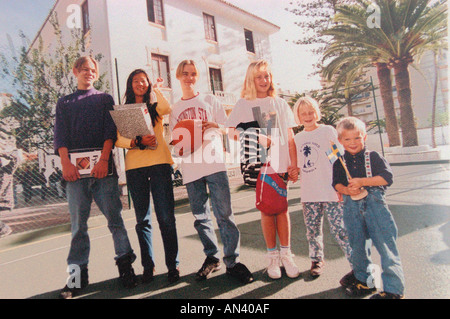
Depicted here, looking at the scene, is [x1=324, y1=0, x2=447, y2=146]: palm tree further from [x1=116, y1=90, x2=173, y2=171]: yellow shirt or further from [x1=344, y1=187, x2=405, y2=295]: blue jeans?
[x1=116, y1=90, x2=173, y2=171]: yellow shirt

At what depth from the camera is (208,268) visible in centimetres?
206

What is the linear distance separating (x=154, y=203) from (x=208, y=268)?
2.27 feet

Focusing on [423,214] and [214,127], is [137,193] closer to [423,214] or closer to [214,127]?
[214,127]

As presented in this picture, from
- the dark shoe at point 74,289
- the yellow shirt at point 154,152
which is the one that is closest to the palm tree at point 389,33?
the yellow shirt at point 154,152

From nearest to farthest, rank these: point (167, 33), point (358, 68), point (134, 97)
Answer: point (134, 97) < point (358, 68) < point (167, 33)

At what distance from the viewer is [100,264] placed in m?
2.71

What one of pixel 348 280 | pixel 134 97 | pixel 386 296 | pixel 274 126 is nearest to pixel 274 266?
pixel 348 280

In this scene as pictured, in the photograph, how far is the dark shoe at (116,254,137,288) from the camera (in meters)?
2.01

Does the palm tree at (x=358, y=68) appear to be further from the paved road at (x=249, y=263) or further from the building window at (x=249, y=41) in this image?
the building window at (x=249, y=41)

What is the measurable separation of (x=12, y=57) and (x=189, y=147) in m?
4.95

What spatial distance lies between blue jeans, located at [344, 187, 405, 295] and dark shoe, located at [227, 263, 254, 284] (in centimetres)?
72

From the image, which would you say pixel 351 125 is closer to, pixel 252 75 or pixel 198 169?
pixel 252 75

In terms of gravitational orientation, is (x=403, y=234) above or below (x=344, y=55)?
below
